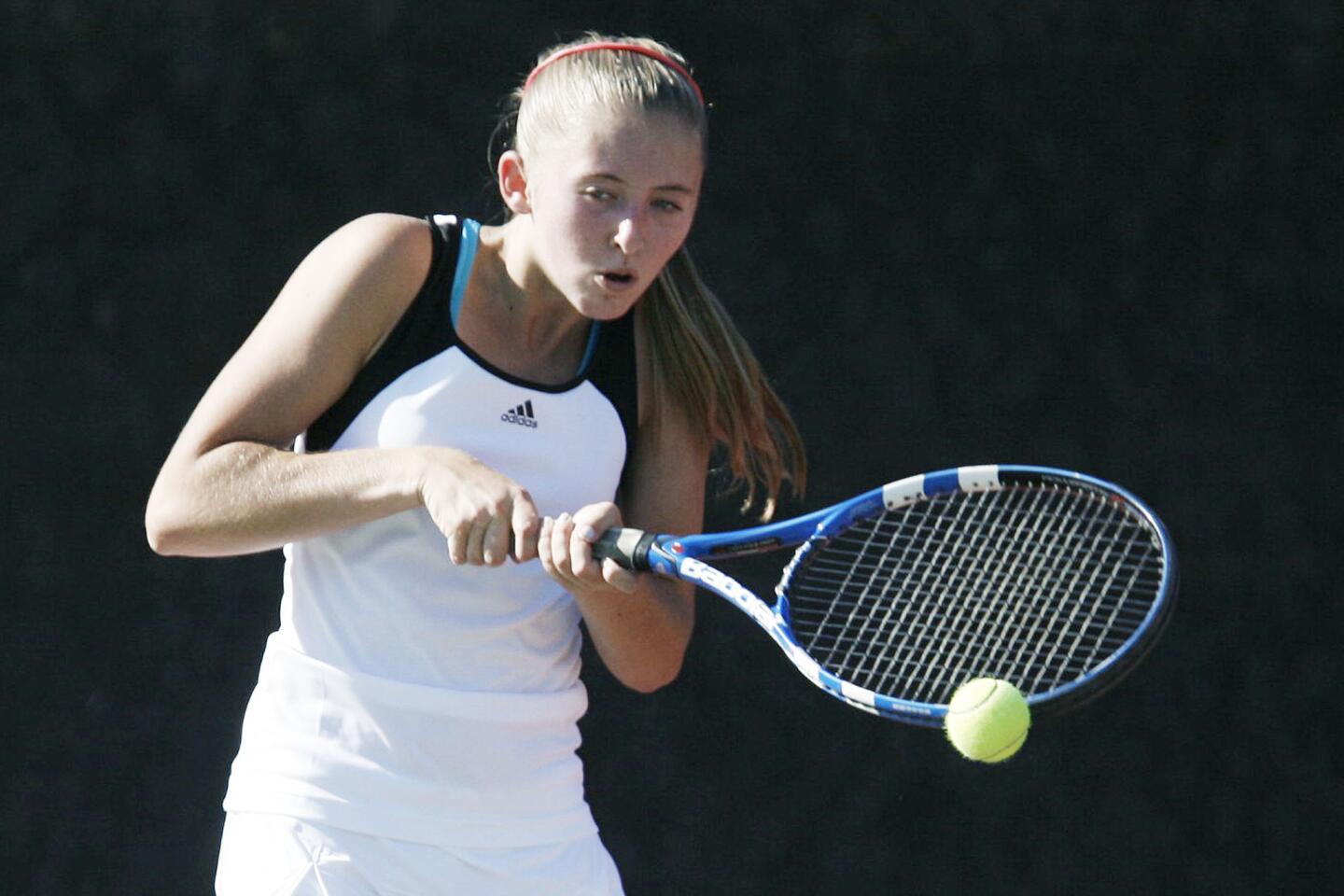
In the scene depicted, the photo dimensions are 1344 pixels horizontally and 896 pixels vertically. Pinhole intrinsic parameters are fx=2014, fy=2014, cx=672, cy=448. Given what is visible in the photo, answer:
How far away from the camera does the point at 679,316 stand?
74.0 inches

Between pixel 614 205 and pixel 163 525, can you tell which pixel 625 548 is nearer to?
pixel 614 205

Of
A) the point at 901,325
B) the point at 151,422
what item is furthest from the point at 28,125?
the point at 901,325

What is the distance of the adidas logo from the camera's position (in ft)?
5.81

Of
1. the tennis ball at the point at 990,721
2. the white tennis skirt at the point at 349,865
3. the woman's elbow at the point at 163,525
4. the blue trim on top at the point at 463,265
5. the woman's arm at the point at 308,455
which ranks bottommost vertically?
the white tennis skirt at the point at 349,865

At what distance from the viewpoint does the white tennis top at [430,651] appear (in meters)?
1.68

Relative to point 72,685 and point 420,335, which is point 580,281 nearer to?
point 420,335

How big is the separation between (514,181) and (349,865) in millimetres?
622

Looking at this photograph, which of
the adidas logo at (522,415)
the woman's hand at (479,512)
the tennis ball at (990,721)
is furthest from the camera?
the adidas logo at (522,415)

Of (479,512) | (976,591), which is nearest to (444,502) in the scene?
(479,512)

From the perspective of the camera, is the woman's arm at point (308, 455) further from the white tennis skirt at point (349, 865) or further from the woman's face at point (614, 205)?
the white tennis skirt at point (349, 865)

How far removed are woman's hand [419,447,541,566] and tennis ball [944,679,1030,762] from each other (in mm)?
386

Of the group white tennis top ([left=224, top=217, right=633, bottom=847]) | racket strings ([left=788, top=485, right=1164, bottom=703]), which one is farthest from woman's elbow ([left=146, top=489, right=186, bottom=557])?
racket strings ([left=788, top=485, right=1164, bottom=703])

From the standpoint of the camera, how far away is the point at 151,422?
2.80 m

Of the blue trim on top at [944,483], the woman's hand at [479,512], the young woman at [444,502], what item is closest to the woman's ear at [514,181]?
the young woman at [444,502]
